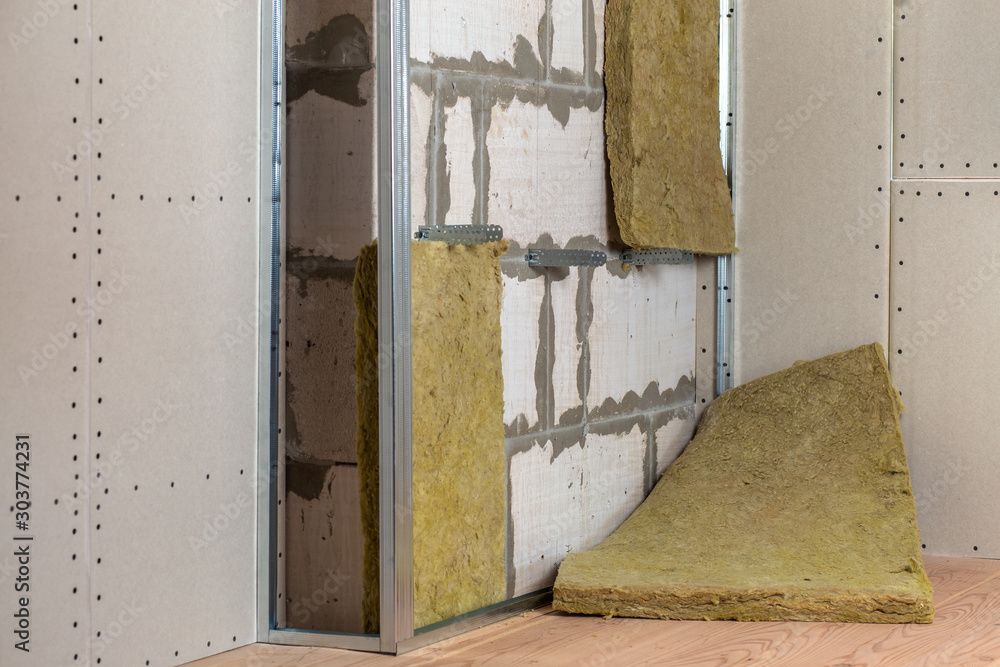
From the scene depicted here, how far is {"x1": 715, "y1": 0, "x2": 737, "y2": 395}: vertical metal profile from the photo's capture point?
4051 millimetres

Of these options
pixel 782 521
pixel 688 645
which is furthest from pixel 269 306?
pixel 782 521

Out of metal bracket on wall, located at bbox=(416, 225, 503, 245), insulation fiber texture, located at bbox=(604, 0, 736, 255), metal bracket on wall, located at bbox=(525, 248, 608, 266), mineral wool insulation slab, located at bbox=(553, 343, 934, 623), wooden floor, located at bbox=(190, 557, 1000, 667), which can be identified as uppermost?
insulation fiber texture, located at bbox=(604, 0, 736, 255)

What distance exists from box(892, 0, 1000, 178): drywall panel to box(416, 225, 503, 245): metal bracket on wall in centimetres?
174

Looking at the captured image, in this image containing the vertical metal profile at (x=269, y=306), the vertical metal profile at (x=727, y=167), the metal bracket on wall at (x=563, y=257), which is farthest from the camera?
the vertical metal profile at (x=727, y=167)

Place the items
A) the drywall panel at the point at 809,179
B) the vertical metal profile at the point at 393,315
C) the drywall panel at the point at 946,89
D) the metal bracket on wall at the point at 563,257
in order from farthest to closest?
the drywall panel at the point at 809,179 < the drywall panel at the point at 946,89 < the metal bracket on wall at the point at 563,257 < the vertical metal profile at the point at 393,315

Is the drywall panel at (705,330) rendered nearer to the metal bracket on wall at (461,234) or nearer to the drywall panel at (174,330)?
the metal bracket on wall at (461,234)

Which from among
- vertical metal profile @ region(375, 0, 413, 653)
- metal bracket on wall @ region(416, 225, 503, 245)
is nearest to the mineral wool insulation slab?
vertical metal profile @ region(375, 0, 413, 653)

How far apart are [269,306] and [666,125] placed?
1606mm

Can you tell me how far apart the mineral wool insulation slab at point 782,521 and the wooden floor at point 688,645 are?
0.21ft

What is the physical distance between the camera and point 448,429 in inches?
109

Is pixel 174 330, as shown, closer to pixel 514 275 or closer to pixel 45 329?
pixel 45 329

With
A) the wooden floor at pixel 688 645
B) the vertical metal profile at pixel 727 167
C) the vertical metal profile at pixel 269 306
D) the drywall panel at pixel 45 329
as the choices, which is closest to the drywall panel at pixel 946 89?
the vertical metal profile at pixel 727 167

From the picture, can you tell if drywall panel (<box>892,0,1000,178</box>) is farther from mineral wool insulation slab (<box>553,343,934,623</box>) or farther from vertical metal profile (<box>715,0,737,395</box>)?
mineral wool insulation slab (<box>553,343,934,623</box>)

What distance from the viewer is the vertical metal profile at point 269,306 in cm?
270
